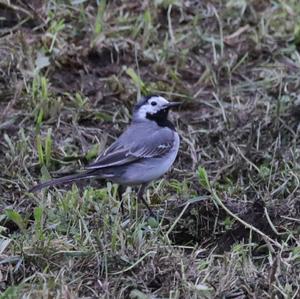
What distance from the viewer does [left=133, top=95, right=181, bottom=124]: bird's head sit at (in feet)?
23.6

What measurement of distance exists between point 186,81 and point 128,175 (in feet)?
6.56

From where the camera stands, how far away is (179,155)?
7664 mm

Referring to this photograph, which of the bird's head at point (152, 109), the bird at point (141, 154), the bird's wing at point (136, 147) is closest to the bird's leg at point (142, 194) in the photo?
the bird at point (141, 154)

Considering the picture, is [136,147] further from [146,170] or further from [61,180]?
[61,180]

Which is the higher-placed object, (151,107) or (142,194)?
(151,107)

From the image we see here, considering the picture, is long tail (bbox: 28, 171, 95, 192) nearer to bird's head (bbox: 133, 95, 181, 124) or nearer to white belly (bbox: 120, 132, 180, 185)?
white belly (bbox: 120, 132, 180, 185)

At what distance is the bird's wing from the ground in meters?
0.26

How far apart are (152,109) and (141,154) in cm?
46

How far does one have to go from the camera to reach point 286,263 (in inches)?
223

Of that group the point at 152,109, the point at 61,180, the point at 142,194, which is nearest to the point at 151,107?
the point at 152,109

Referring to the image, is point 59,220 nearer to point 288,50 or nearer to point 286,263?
point 286,263

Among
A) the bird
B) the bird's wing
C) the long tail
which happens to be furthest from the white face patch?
the long tail

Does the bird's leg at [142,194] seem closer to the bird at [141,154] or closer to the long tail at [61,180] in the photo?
the bird at [141,154]

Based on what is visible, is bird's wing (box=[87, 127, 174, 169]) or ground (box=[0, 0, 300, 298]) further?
bird's wing (box=[87, 127, 174, 169])
